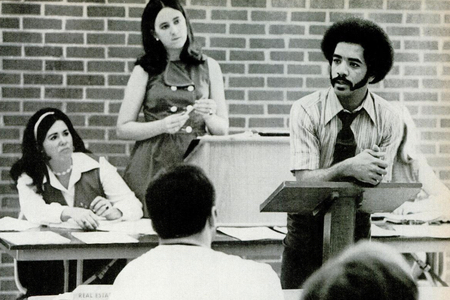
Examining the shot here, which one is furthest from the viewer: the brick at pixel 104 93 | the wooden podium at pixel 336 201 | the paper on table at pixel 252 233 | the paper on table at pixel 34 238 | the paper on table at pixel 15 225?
the brick at pixel 104 93

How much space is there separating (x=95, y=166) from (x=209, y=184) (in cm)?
144

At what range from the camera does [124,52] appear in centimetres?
346

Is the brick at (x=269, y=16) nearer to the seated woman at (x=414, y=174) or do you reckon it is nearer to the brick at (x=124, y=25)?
the brick at (x=124, y=25)

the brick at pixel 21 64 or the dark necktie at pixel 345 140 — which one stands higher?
the brick at pixel 21 64

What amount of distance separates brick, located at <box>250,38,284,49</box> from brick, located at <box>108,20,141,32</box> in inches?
22.1

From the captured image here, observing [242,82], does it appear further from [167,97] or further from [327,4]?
[327,4]

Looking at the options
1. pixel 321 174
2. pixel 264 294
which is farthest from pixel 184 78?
pixel 264 294

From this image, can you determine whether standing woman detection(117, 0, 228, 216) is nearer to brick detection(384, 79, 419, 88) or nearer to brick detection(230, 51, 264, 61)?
brick detection(230, 51, 264, 61)

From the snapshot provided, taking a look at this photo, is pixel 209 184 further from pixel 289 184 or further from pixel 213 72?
pixel 213 72

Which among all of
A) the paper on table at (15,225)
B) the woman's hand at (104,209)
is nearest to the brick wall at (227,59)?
the paper on table at (15,225)

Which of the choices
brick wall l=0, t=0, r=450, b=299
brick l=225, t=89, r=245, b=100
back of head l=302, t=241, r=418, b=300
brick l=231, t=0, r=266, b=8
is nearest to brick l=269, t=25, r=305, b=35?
brick wall l=0, t=0, r=450, b=299

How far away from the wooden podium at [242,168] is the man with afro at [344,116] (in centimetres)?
36

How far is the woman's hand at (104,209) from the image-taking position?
10.3 ft

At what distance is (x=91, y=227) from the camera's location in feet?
9.53
